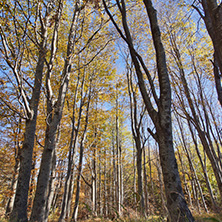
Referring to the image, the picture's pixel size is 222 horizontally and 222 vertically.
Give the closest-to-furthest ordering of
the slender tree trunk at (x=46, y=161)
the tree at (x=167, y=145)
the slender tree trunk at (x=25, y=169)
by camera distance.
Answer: the tree at (x=167, y=145) → the slender tree trunk at (x=46, y=161) → the slender tree trunk at (x=25, y=169)

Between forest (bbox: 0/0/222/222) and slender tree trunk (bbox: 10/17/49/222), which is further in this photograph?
slender tree trunk (bbox: 10/17/49/222)

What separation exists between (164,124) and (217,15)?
4.99 ft

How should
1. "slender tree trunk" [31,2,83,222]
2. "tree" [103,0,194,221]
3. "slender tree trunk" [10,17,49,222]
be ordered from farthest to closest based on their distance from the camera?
"slender tree trunk" [10,17,49,222]
"slender tree trunk" [31,2,83,222]
"tree" [103,0,194,221]

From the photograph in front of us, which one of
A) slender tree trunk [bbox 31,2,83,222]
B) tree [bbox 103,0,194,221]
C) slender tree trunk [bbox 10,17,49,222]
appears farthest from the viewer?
slender tree trunk [bbox 10,17,49,222]

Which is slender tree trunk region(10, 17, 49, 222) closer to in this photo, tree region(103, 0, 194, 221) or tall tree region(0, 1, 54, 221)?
tall tree region(0, 1, 54, 221)

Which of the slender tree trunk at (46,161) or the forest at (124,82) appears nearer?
the forest at (124,82)

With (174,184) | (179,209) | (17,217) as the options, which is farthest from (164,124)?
(17,217)

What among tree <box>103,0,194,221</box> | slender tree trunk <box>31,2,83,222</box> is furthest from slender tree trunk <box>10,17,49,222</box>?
tree <box>103,0,194,221</box>

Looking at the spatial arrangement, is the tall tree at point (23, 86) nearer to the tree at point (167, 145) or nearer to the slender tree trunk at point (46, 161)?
the slender tree trunk at point (46, 161)

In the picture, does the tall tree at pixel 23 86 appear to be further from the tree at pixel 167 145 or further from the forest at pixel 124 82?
A: the tree at pixel 167 145

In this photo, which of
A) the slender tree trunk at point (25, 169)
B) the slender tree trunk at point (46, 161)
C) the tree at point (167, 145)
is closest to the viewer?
the tree at point (167, 145)

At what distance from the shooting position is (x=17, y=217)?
3223mm

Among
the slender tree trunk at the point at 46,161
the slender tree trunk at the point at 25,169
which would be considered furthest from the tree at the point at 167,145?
the slender tree trunk at the point at 25,169

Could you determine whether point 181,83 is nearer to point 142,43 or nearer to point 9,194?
point 142,43
